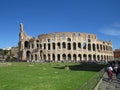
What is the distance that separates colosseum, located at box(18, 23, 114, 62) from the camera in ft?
291

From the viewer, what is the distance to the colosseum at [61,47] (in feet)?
291

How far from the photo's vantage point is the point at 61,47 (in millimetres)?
88375

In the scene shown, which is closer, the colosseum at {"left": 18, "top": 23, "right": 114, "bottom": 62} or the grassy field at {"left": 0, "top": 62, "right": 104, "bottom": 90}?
the grassy field at {"left": 0, "top": 62, "right": 104, "bottom": 90}

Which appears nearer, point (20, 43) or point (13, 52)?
point (20, 43)

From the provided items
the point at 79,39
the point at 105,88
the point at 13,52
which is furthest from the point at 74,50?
the point at 105,88

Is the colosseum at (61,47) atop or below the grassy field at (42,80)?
atop

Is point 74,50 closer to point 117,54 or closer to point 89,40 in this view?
point 89,40

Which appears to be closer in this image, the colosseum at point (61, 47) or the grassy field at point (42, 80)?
the grassy field at point (42, 80)

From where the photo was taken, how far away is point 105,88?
17469mm

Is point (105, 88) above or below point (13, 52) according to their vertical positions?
below

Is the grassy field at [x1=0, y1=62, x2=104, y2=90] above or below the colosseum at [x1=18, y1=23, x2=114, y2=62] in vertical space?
below

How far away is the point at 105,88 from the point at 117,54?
395 ft

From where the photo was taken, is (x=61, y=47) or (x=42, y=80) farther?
(x=61, y=47)

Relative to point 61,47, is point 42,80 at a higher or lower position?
lower
